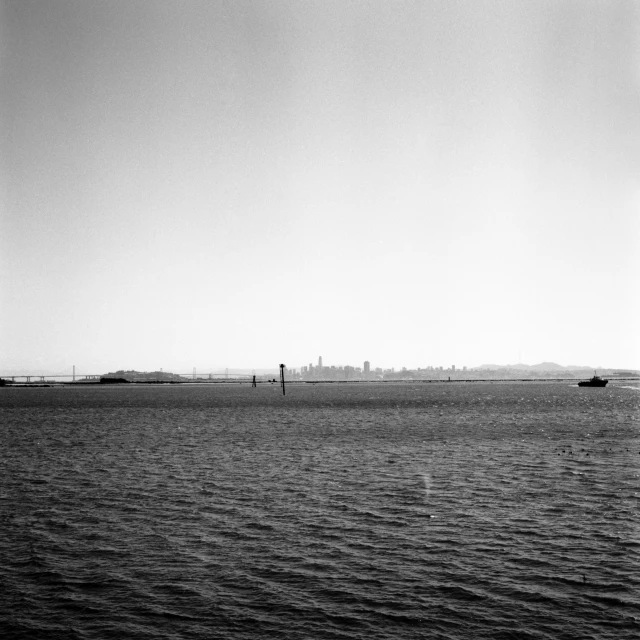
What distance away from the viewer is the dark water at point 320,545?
23594mm

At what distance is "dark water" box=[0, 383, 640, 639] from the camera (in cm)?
2359

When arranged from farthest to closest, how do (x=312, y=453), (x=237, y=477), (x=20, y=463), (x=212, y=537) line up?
(x=312, y=453), (x=20, y=463), (x=237, y=477), (x=212, y=537)

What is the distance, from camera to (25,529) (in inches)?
1409

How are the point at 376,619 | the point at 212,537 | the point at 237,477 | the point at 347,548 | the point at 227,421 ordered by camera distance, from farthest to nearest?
the point at 227,421 < the point at 237,477 < the point at 212,537 < the point at 347,548 < the point at 376,619

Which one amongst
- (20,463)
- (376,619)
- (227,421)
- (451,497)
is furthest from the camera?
(227,421)

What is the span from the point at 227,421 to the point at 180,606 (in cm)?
9677

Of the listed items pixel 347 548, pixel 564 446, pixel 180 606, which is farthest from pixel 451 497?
pixel 564 446

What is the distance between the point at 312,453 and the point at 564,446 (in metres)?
31.2

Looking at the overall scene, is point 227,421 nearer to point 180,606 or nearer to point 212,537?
point 212,537

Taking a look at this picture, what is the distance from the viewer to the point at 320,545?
32.7 meters

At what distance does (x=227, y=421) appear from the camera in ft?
395

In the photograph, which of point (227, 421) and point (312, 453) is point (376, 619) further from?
point (227, 421)

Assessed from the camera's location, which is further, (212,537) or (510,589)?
(212,537)

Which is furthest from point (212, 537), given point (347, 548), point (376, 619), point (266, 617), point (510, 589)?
point (510, 589)
